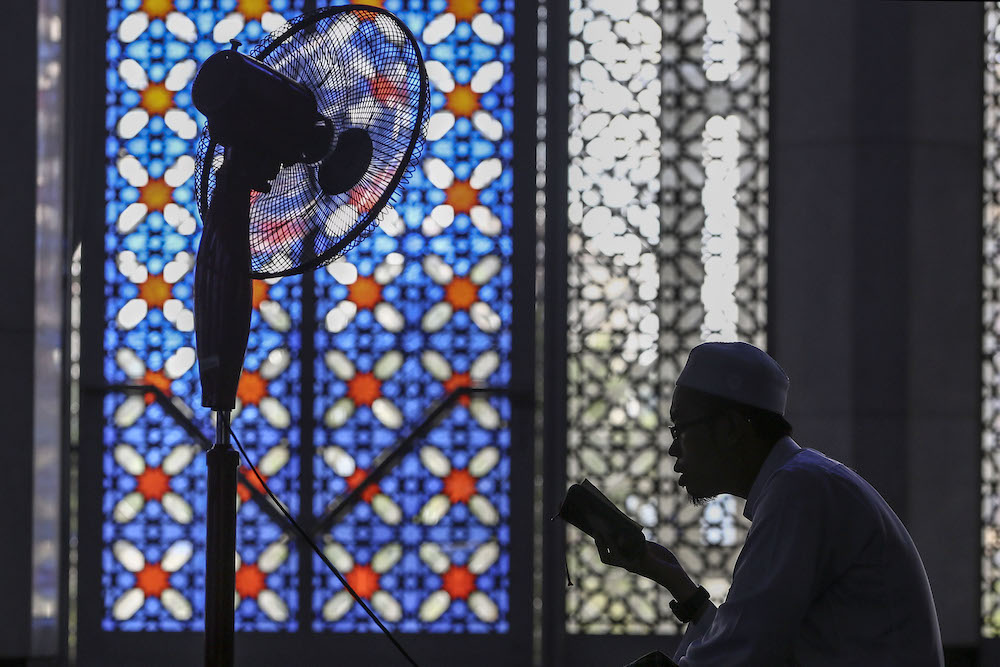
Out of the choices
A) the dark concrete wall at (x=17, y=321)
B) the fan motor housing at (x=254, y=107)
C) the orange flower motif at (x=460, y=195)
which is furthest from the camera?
the orange flower motif at (x=460, y=195)

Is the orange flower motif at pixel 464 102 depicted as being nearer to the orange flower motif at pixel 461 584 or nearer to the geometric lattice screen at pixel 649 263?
the geometric lattice screen at pixel 649 263

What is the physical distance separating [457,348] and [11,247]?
1.57 metres

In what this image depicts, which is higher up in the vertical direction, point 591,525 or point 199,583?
point 591,525

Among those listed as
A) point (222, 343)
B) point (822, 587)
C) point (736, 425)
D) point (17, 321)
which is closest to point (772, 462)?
point (736, 425)

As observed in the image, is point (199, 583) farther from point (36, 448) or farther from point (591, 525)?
A: point (591, 525)

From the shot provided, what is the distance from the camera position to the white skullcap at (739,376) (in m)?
1.85

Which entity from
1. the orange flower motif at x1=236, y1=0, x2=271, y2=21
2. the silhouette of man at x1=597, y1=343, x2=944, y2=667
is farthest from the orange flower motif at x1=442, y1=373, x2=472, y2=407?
the silhouette of man at x1=597, y1=343, x2=944, y2=667

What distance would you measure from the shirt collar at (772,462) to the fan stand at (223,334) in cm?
109

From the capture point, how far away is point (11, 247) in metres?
3.90

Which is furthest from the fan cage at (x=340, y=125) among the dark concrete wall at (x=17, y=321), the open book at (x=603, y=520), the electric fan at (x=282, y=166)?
the dark concrete wall at (x=17, y=321)

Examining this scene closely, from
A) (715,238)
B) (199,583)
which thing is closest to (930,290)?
(715,238)

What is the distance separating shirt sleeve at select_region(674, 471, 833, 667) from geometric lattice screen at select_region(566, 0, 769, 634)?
245cm

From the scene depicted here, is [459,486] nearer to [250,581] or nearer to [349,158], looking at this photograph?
[250,581]

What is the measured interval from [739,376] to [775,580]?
343 millimetres
